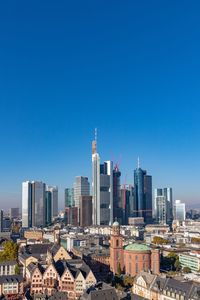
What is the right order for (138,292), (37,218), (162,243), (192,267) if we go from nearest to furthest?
1. (138,292)
2. (192,267)
3. (162,243)
4. (37,218)

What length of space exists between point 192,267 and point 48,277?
3220cm

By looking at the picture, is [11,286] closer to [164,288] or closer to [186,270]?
[164,288]

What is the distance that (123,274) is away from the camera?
230ft

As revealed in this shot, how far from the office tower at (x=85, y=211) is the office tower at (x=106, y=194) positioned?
6.56 m

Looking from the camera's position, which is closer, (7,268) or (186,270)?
(7,268)

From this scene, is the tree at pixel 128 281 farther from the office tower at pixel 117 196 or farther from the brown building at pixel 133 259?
the office tower at pixel 117 196

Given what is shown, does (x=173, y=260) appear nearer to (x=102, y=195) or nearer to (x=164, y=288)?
(x=164, y=288)

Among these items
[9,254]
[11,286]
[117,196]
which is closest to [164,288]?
[11,286]

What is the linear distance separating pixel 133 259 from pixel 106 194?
11786 centimetres

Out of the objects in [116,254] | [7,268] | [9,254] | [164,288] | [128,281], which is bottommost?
[128,281]

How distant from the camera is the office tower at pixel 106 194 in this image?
605 feet

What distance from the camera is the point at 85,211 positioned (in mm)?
186375

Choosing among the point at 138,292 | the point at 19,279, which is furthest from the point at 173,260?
the point at 19,279

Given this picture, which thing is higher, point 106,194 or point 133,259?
point 106,194
